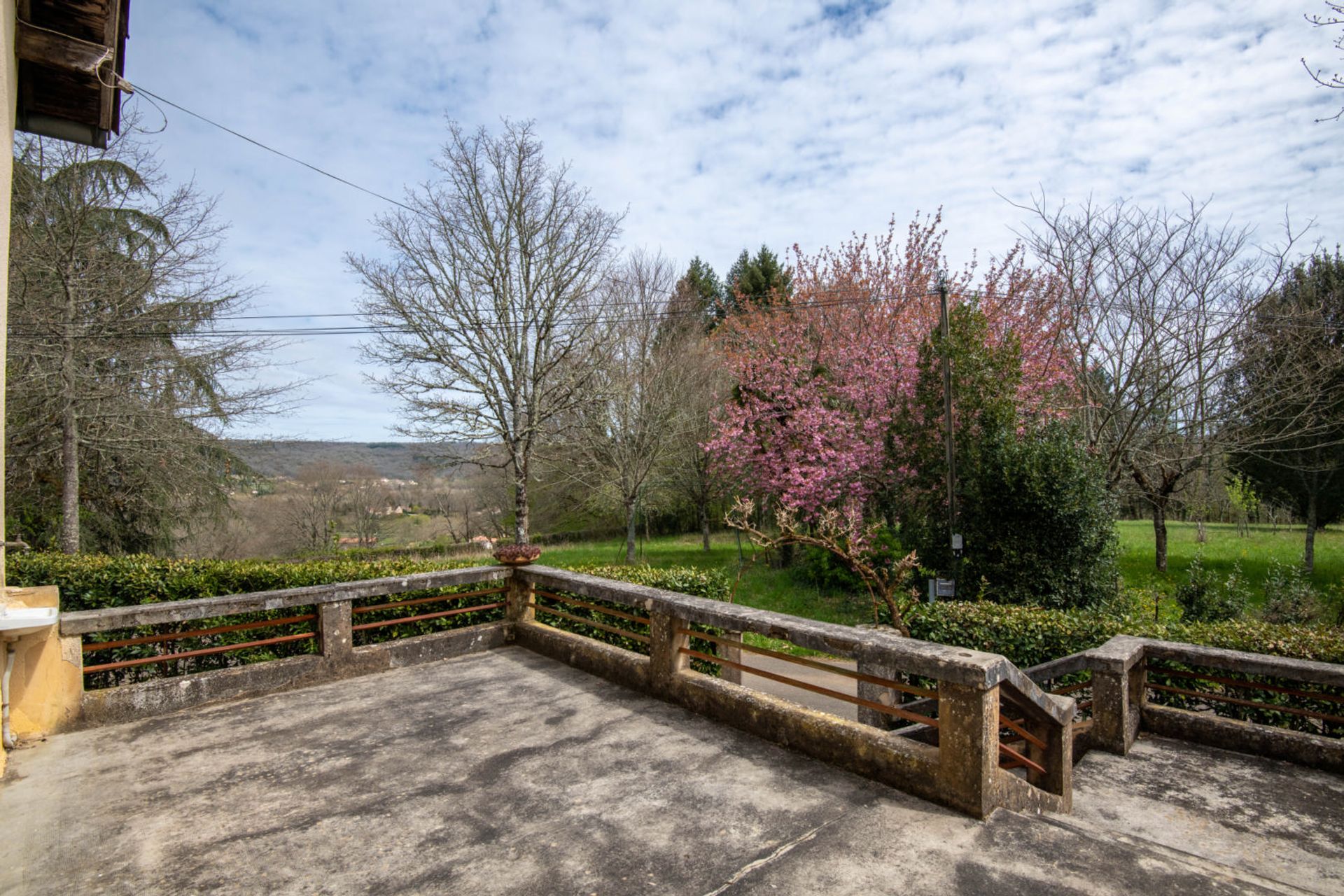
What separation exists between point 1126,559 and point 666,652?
18.6 metres

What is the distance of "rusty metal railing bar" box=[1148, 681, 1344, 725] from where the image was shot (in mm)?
4605

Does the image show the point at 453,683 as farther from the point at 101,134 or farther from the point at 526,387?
the point at 526,387

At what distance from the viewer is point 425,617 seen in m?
5.46

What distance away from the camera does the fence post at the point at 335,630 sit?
196 inches

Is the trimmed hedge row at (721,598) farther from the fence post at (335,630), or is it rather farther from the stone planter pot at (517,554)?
the fence post at (335,630)

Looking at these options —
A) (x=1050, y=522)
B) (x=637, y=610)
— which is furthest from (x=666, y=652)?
(x=1050, y=522)

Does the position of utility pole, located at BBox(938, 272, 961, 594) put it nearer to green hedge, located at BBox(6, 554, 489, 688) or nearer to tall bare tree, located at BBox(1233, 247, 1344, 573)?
tall bare tree, located at BBox(1233, 247, 1344, 573)

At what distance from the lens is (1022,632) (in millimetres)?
6176

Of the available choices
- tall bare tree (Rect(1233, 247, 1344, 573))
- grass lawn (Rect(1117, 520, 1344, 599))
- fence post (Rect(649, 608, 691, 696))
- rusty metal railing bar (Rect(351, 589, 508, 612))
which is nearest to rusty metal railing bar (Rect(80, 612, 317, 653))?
rusty metal railing bar (Rect(351, 589, 508, 612))

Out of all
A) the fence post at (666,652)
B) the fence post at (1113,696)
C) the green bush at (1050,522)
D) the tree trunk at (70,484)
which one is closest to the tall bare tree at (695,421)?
the green bush at (1050,522)

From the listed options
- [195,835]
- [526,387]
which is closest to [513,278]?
[526,387]

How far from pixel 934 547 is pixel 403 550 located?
694 inches

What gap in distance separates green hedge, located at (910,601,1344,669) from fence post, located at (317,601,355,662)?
4.95 metres

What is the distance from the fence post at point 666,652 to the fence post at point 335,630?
234 cm
